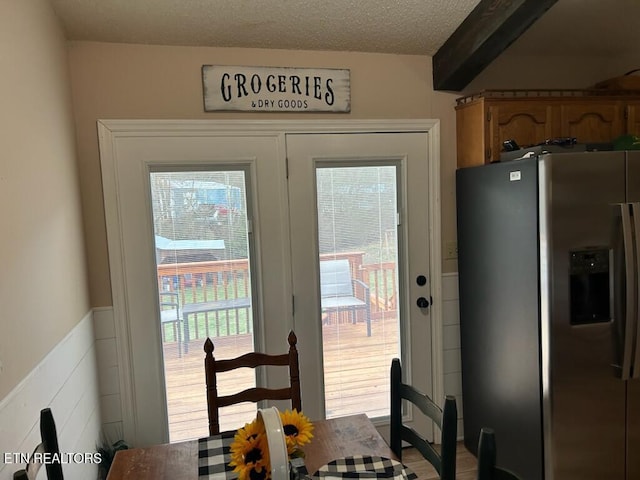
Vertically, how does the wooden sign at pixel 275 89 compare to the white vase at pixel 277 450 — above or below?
above

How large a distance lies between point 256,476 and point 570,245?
168cm

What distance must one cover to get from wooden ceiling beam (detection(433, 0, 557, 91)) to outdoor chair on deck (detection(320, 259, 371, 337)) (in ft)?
3.86

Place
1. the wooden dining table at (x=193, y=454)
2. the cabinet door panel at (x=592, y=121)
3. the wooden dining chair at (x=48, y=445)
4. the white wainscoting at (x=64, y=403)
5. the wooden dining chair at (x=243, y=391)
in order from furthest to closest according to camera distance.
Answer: the cabinet door panel at (x=592, y=121) → the wooden dining chair at (x=243, y=391) → the wooden dining table at (x=193, y=454) → the white wainscoting at (x=64, y=403) → the wooden dining chair at (x=48, y=445)

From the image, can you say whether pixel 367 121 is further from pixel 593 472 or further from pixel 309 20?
pixel 593 472

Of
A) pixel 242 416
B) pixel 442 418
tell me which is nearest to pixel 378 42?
pixel 442 418

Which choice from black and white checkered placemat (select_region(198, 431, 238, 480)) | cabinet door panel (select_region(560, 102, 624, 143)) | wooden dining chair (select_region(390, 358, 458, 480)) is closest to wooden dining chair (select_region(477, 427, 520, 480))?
wooden dining chair (select_region(390, 358, 458, 480))

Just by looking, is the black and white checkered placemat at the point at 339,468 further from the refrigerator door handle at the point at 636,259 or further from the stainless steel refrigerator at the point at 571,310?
the refrigerator door handle at the point at 636,259

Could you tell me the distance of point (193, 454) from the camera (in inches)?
56.7

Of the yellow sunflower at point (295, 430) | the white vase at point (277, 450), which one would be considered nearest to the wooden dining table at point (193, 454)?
the yellow sunflower at point (295, 430)

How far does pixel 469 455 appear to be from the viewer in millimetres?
2631

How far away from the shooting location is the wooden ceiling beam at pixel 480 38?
1.96 metres

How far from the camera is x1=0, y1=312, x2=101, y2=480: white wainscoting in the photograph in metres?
1.24

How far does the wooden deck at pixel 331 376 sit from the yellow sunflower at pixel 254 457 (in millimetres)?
1557

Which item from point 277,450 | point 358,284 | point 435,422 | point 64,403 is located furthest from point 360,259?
point 277,450
